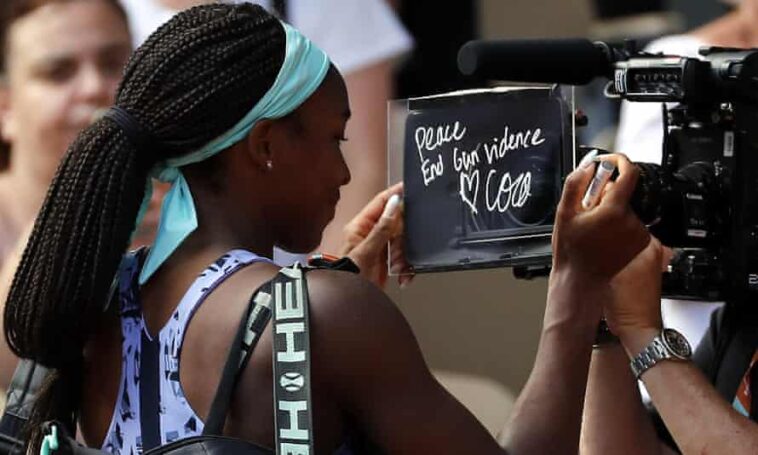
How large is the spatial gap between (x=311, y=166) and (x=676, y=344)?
0.67 meters

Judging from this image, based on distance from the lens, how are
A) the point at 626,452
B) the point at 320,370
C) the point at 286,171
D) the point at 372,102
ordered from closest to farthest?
the point at 320,370
the point at 286,171
the point at 626,452
the point at 372,102

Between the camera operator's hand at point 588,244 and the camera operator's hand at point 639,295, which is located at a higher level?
the camera operator's hand at point 588,244

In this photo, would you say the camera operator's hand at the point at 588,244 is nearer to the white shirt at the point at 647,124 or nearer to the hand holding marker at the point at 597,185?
the hand holding marker at the point at 597,185

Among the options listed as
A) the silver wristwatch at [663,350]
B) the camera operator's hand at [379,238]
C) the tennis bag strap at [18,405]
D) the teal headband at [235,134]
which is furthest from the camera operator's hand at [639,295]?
the tennis bag strap at [18,405]

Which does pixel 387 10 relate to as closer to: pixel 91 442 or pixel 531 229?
pixel 531 229

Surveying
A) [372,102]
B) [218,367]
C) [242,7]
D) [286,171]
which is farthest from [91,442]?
[372,102]

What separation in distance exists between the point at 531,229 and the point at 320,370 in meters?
0.60

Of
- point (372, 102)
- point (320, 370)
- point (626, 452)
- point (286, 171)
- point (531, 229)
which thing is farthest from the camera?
point (372, 102)

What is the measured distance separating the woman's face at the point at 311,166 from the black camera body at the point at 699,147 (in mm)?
340

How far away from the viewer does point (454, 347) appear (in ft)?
14.4

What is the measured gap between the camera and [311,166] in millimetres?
2184

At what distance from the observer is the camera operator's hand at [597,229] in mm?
2201

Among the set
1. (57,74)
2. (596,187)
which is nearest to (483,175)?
(596,187)

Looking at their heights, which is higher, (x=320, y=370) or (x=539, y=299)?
(x=320, y=370)
